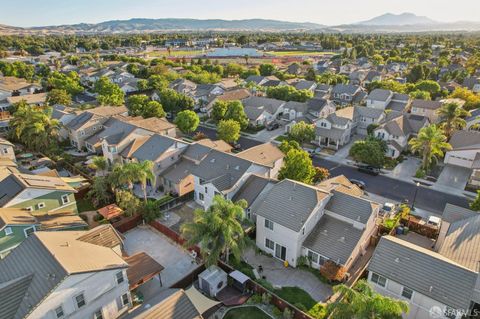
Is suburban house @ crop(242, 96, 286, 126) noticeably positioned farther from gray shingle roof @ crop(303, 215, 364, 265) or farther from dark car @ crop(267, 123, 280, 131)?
gray shingle roof @ crop(303, 215, 364, 265)

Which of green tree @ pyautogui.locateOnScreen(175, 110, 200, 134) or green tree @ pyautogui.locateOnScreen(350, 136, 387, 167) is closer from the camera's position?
green tree @ pyautogui.locateOnScreen(350, 136, 387, 167)

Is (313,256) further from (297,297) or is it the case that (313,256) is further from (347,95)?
(347,95)

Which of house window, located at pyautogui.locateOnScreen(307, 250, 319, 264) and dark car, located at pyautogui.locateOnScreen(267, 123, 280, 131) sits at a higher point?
house window, located at pyautogui.locateOnScreen(307, 250, 319, 264)

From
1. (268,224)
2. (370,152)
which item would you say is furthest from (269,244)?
(370,152)

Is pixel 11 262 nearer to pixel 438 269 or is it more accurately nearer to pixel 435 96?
pixel 438 269

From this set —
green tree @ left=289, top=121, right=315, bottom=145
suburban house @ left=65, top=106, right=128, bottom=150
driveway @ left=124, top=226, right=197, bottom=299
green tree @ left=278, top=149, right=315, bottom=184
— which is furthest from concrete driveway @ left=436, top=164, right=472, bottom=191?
suburban house @ left=65, top=106, right=128, bottom=150

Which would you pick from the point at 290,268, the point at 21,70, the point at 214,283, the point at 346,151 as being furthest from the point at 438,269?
the point at 21,70

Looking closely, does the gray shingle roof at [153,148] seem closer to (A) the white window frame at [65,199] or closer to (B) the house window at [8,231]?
(A) the white window frame at [65,199]
